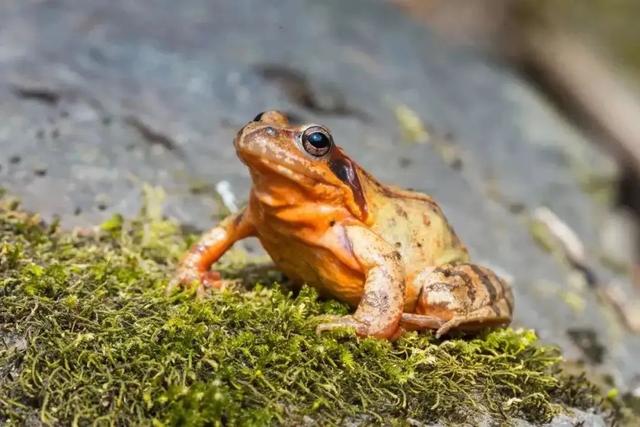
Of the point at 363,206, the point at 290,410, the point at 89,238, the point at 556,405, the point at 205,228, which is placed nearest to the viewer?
the point at 290,410

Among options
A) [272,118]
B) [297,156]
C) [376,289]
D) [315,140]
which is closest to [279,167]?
[297,156]

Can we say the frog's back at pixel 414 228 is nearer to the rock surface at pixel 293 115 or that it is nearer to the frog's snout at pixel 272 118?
the frog's snout at pixel 272 118

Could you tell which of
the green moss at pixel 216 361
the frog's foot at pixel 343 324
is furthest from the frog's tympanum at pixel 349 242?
the green moss at pixel 216 361

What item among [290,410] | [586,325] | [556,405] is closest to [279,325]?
[290,410]

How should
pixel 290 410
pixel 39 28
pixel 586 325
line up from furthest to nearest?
pixel 39 28
pixel 586 325
pixel 290 410

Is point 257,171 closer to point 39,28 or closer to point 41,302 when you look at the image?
point 41,302

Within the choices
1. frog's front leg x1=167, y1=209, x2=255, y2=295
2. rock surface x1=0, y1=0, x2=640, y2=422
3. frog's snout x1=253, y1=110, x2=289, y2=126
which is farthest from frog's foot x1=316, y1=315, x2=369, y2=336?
rock surface x1=0, y1=0, x2=640, y2=422

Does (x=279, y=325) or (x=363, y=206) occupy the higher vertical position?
(x=363, y=206)

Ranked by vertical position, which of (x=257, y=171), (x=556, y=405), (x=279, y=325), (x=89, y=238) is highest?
(x=257, y=171)
